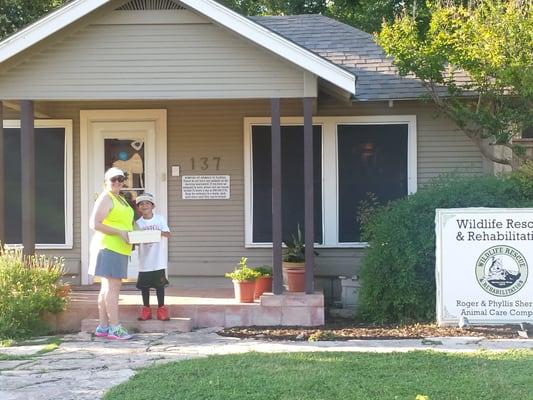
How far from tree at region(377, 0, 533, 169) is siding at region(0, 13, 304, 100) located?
1.86 meters

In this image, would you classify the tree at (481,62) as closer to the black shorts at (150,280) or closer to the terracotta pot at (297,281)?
the terracotta pot at (297,281)

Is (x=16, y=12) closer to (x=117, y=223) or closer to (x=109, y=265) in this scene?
(x=117, y=223)

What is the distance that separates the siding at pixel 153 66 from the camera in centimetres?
805

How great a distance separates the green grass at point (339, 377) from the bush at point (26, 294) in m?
2.38

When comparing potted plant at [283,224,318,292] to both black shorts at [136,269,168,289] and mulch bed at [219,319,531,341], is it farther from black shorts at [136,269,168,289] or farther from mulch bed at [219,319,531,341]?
black shorts at [136,269,168,289]

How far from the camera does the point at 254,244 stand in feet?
31.9

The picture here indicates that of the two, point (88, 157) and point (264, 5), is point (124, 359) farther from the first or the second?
point (264, 5)

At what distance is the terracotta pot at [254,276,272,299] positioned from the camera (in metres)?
8.41

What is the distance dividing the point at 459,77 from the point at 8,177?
691cm

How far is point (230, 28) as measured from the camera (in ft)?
25.5

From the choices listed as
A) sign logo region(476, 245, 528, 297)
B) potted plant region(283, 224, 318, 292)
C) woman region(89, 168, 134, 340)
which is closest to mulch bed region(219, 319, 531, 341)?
sign logo region(476, 245, 528, 297)

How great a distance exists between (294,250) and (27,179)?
358 centimetres

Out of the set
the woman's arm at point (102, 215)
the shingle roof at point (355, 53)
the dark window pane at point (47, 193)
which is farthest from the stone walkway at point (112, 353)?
the shingle roof at point (355, 53)

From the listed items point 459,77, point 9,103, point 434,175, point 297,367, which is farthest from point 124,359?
point 459,77
